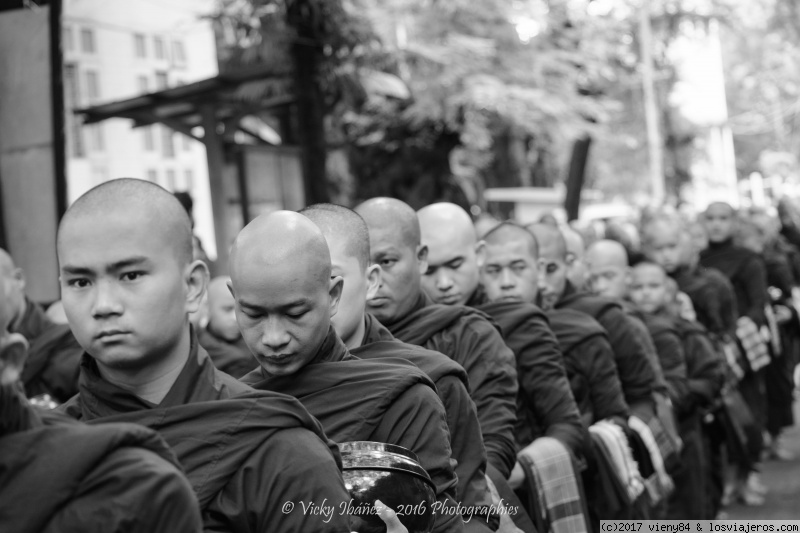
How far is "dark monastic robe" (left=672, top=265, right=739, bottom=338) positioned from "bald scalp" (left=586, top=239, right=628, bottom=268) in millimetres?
1694

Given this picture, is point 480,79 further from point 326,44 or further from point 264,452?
point 264,452

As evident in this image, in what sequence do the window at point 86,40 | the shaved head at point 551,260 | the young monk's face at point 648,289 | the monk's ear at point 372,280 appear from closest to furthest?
the monk's ear at point 372,280
the shaved head at point 551,260
the young monk's face at point 648,289
the window at point 86,40

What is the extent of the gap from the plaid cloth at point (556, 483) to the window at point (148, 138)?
9.13 metres

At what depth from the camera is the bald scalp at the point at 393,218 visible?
14.4 feet

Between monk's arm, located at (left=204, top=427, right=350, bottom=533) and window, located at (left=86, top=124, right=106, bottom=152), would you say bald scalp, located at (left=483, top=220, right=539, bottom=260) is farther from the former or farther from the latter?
window, located at (left=86, top=124, right=106, bottom=152)

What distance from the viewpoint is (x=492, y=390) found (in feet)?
14.2

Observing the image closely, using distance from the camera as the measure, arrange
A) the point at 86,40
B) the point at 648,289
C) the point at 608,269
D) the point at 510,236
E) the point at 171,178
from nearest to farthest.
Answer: the point at 510,236 → the point at 608,269 → the point at 648,289 → the point at 86,40 → the point at 171,178

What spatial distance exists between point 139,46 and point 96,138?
107 centimetres

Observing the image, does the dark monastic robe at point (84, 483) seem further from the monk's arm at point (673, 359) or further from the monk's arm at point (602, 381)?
the monk's arm at point (673, 359)

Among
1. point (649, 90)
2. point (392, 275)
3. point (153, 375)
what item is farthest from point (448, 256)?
point (649, 90)

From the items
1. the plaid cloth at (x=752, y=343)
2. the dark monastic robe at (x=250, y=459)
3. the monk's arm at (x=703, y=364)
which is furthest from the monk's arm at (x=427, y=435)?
the plaid cloth at (x=752, y=343)

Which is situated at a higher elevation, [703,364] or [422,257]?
[422,257]

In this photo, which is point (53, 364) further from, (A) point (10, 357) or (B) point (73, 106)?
(B) point (73, 106)

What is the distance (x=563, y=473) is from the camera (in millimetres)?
4906
